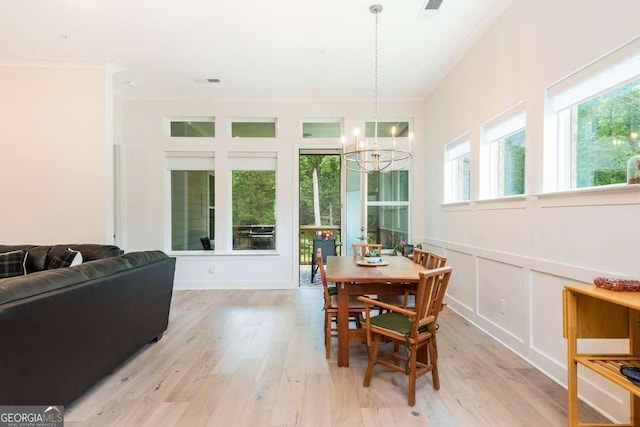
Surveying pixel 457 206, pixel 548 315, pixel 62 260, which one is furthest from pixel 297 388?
pixel 457 206

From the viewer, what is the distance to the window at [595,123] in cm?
188

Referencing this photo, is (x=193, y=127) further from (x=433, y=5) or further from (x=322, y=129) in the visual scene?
(x=433, y=5)

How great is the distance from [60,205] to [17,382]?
10.4ft

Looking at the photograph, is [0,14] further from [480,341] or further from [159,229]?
[480,341]

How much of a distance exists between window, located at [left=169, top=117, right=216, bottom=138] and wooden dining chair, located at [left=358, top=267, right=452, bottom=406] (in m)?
4.39

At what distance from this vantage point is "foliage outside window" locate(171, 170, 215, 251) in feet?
Result: 17.9

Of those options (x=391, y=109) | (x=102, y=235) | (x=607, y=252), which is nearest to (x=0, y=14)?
(x=102, y=235)

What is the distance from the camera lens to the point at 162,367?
2.57m

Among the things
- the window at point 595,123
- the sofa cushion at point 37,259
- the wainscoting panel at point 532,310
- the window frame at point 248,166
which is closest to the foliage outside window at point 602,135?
the window at point 595,123

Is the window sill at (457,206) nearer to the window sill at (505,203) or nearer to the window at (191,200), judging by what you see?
the window sill at (505,203)

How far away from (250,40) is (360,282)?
2.89 meters

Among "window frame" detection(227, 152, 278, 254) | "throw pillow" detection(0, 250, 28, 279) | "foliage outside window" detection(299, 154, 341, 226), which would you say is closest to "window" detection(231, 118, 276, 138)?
"window frame" detection(227, 152, 278, 254)

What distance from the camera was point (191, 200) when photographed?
18.3 ft

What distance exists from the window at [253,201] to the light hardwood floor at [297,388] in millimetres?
2322
